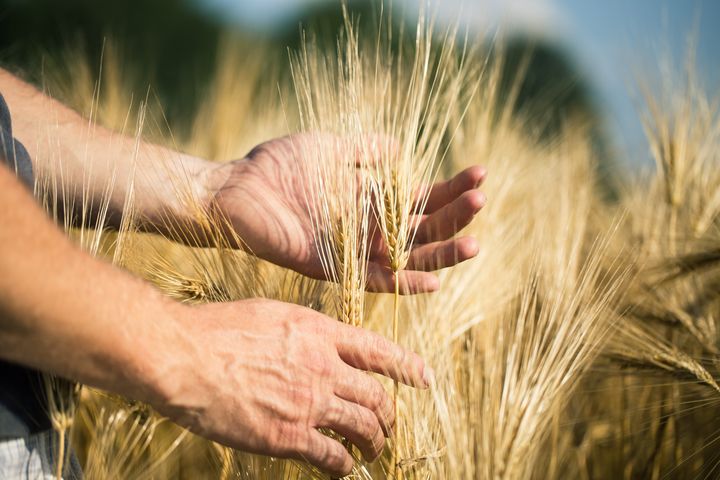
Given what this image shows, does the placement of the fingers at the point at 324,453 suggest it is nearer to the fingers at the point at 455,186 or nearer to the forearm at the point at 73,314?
the forearm at the point at 73,314

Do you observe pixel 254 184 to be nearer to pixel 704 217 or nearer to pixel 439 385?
pixel 439 385

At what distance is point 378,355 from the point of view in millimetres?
771

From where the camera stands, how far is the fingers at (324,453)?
0.74 meters

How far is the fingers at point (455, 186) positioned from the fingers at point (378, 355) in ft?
0.91

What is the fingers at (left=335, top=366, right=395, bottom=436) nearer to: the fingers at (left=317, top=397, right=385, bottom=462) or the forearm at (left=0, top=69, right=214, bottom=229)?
the fingers at (left=317, top=397, right=385, bottom=462)

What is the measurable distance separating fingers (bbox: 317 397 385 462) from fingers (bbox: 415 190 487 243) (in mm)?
342

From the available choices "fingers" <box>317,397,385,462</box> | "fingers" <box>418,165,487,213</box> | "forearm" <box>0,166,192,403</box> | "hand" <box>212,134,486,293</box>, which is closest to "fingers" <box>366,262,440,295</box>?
"hand" <box>212,134,486,293</box>

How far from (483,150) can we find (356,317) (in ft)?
3.47

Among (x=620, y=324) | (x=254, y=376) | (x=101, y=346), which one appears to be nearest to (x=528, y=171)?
(x=620, y=324)

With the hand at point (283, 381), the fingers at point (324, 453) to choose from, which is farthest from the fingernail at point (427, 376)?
the fingers at point (324, 453)

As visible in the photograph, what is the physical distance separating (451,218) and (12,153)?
1.98 ft

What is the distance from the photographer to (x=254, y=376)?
0.72m

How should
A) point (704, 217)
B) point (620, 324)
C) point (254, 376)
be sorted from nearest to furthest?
point (254, 376) → point (620, 324) → point (704, 217)

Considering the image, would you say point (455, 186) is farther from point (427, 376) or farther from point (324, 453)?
point (324, 453)
